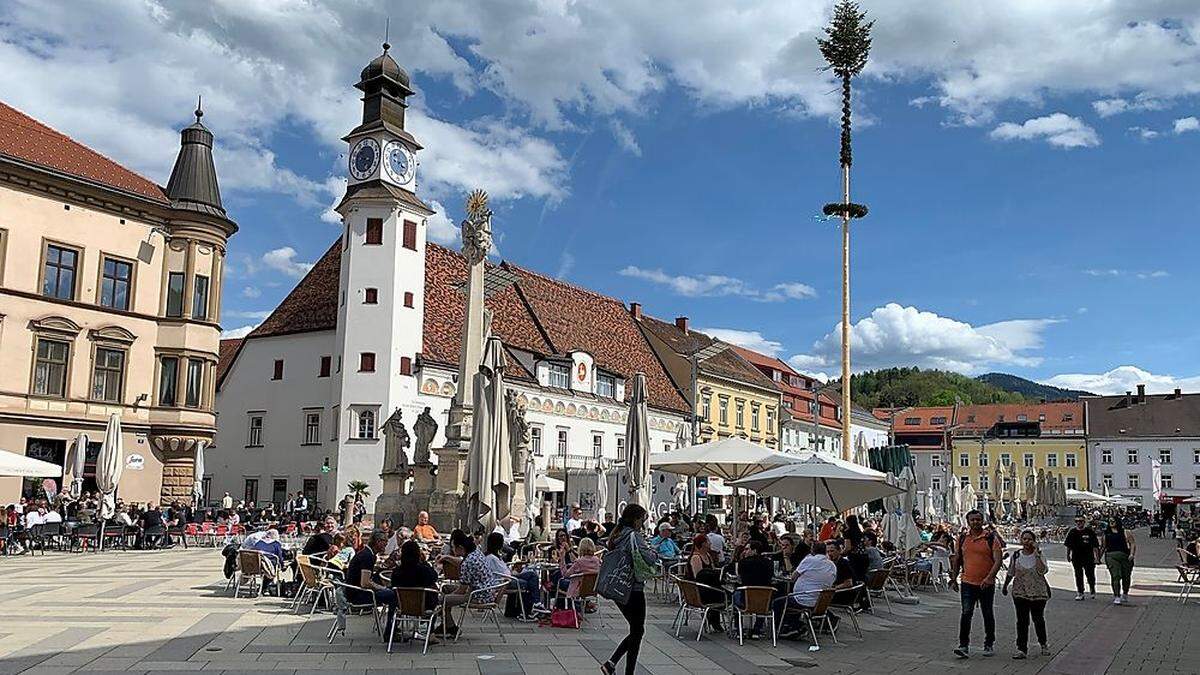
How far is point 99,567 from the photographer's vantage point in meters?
18.9

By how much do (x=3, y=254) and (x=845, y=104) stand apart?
31588mm

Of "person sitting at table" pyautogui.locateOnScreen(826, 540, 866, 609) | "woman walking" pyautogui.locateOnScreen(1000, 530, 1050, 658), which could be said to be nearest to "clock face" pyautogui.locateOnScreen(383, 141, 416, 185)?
"person sitting at table" pyautogui.locateOnScreen(826, 540, 866, 609)

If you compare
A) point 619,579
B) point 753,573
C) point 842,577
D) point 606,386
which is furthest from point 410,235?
point 619,579

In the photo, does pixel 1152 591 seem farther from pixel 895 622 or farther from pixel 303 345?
pixel 303 345

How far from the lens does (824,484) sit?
57.5 feet

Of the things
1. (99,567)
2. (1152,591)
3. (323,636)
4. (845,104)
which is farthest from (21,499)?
(845,104)

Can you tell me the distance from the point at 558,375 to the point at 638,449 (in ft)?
84.9

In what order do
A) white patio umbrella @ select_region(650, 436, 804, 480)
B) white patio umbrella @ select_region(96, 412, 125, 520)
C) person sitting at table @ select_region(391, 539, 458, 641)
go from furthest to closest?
white patio umbrella @ select_region(96, 412, 125, 520)
white patio umbrella @ select_region(650, 436, 804, 480)
person sitting at table @ select_region(391, 539, 458, 641)

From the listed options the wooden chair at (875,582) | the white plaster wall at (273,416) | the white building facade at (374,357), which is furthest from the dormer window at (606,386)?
the wooden chair at (875,582)

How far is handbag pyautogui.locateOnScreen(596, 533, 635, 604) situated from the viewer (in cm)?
879

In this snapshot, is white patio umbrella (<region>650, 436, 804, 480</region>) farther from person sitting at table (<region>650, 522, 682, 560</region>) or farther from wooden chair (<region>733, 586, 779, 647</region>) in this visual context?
wooden chair (<region>733, 586, 779, 647</region>)

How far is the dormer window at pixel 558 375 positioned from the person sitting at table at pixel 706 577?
3312 cm

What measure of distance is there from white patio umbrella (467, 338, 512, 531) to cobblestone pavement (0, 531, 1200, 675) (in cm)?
325

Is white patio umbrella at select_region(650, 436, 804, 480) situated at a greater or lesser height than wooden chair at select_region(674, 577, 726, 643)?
greater
